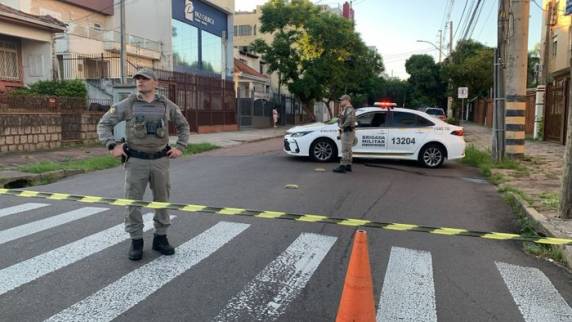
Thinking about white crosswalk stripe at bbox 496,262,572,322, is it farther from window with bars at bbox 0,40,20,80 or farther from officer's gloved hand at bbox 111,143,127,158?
window with bars at bbox 0,40,20,80

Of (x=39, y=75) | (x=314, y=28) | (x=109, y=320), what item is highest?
(x=314, y=28)

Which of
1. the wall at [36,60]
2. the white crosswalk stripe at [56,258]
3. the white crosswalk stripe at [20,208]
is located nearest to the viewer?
the white crosswalk stripe at [56,258]

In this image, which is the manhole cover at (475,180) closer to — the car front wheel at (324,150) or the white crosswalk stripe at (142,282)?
the car front wheel at (324,150)

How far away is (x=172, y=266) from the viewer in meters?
5.05

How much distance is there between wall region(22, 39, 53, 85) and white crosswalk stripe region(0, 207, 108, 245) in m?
18.6

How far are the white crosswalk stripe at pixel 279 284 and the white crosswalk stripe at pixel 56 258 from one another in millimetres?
1861

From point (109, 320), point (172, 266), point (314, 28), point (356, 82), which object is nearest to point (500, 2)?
point (172, 266)

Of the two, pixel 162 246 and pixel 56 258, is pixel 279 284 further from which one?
pixel 56 258

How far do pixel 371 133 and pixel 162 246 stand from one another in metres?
9.26

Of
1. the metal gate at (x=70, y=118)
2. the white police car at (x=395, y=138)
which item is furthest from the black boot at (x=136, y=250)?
the metal gate at (x=70, y=118)

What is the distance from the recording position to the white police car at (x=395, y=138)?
13703 millimetres

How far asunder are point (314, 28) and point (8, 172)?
97.1 ft

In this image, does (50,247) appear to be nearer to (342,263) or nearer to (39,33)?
(342,263)

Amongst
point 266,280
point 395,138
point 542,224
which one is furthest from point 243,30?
point 266,280
